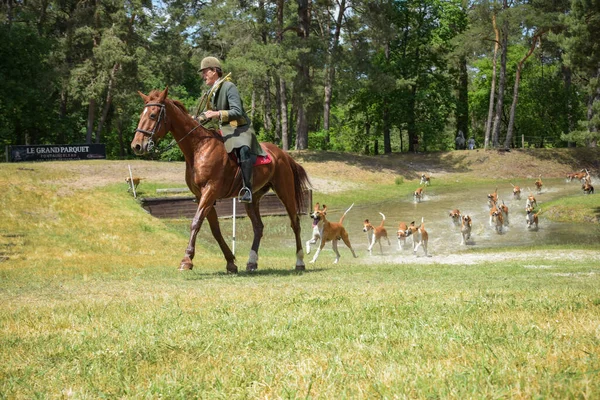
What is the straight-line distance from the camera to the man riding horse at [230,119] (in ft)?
41.4

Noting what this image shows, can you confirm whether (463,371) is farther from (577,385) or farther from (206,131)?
(206,131)

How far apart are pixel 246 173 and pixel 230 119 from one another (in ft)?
3.77

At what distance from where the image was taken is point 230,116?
41.2ft

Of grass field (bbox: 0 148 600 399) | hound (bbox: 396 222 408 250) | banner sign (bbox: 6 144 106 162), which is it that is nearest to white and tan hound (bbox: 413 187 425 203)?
hound (bbox: 396 222 408 250)

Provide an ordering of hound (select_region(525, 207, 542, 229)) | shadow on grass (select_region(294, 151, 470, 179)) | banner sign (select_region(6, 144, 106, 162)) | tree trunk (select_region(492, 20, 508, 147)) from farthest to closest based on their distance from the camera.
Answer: tree trunk (select_region(492, 20, 508, 147))
shadow on grass (select_region(294, 151, 470, 179))
banner sign (select_region(6, 144, 106, 162))
hound (select_region(525, 207, 542, 229))

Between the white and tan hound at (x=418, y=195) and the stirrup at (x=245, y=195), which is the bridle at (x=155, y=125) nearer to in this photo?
the stirrup at (x=245, y=195)

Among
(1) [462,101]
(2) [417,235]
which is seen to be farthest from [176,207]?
(1) [462,101]

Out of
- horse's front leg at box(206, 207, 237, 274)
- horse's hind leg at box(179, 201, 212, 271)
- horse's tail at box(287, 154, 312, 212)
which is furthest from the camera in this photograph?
horse's tail at box(287, 154, 312, 212)

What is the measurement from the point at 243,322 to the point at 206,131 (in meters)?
7.16

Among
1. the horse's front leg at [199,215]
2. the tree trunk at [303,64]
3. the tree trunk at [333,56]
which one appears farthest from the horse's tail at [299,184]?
the tree trunk at [333,56]

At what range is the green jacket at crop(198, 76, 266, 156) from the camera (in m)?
12.6

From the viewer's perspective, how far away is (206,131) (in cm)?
1270

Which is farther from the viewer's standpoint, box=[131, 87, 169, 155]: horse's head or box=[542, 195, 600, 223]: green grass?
box=[542, 195, 600, 223]: green grass

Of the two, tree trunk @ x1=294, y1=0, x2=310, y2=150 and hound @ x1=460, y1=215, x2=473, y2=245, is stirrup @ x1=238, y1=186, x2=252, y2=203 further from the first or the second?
tree trunk @ x1=294, y1=0, x2=310, y2=150
